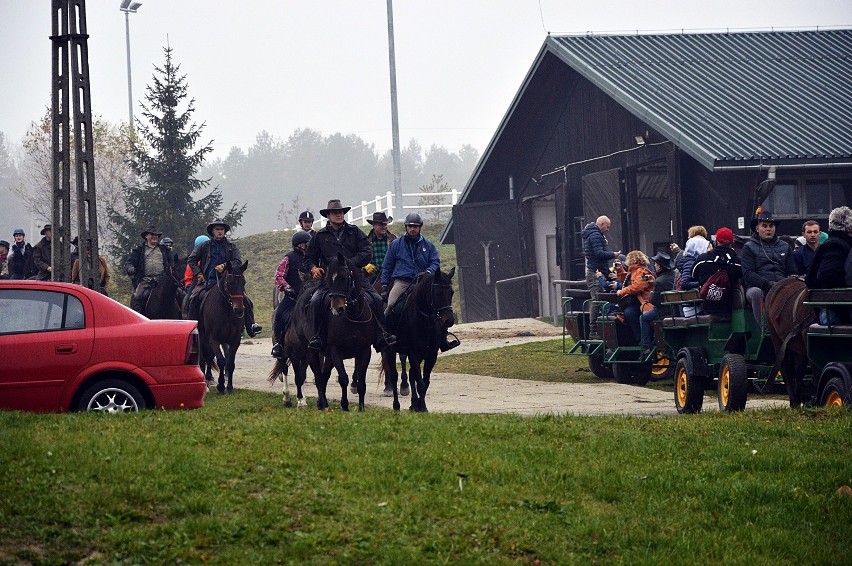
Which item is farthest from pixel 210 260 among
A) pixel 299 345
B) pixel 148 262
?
pixel 299 345

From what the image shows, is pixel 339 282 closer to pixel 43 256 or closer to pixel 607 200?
pixel 43 256

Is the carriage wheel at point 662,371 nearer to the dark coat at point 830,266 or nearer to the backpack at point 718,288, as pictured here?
the backpack at point 718,288

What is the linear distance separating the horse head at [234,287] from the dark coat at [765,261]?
24.4 ft

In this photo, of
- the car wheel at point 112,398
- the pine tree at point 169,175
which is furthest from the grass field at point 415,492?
the pine tree at point 169,175

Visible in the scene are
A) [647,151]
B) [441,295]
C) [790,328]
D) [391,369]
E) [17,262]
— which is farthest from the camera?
[647,151]

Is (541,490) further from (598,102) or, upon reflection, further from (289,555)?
(598,102)

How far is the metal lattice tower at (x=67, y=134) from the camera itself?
18.6 metres

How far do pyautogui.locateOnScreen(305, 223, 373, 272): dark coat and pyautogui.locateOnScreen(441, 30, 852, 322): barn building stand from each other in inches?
354

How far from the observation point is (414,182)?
134 m

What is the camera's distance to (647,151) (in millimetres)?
25953

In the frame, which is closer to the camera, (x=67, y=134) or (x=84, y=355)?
(x=84, y=355)

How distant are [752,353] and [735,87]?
1360 centimetres

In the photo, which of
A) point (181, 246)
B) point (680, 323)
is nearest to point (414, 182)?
point (181, 246)

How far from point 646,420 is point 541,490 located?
11.1 feet
